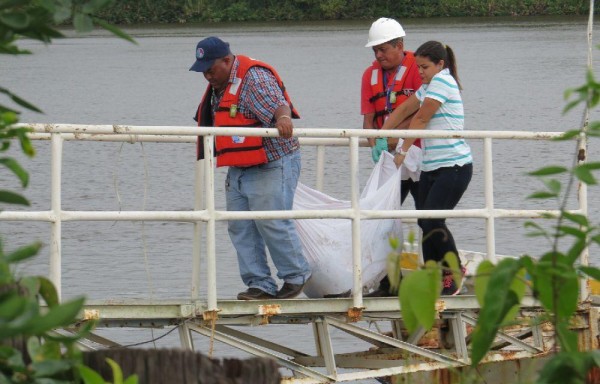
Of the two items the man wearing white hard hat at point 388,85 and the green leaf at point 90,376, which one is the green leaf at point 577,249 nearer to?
the green leaf at point 90,376

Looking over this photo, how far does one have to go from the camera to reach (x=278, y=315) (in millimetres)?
6938

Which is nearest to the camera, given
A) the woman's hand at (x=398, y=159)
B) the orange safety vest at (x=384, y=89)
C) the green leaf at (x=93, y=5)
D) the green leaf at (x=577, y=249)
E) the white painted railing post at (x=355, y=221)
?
the green leaf at (x=93, y=5)

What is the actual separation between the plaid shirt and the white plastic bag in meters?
0.55

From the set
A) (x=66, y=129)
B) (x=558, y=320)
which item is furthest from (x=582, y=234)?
(x=66, y=129)

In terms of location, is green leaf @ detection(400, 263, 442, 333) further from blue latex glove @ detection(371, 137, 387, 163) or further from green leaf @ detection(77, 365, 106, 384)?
blue latex glove @ detection(371, 137, 387, 163)

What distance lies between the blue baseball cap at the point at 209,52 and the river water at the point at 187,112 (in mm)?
631

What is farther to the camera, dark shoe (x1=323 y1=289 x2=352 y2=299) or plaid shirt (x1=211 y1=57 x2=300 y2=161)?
dark shoe (x1=323 y1=289 x2=352 y2=299)

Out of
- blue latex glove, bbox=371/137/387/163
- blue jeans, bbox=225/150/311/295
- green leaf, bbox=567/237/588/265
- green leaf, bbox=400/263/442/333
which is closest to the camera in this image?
green leaf, bbox=400/263/442/333

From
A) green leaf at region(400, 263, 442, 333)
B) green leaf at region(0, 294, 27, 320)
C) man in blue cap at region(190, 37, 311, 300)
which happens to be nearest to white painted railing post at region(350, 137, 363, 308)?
man in blue cap at region(190, 37, 311, 300)

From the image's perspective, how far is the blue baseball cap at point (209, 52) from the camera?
6723 millimetres

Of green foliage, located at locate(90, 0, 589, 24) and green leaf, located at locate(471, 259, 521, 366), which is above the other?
green foliage, located at locate(90, 0, 589, 24)

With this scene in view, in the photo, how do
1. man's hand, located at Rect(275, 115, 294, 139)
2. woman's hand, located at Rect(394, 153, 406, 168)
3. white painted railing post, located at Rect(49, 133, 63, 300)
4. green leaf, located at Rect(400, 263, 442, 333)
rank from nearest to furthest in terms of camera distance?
1. green leaf, located at Rect(400, 263, 442, 333)
2. white painted railing post, located at Rect(49, 133, 63, 300)
3. man's hand, located at Rect(275, 115, 294, 139)
4. woman's hand, located at Rect(394, 153, 406, 168)

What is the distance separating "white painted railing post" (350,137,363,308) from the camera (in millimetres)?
6711

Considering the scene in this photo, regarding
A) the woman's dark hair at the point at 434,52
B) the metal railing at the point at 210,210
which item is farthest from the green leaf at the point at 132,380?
the woman's dark hair at the point at 434,52
